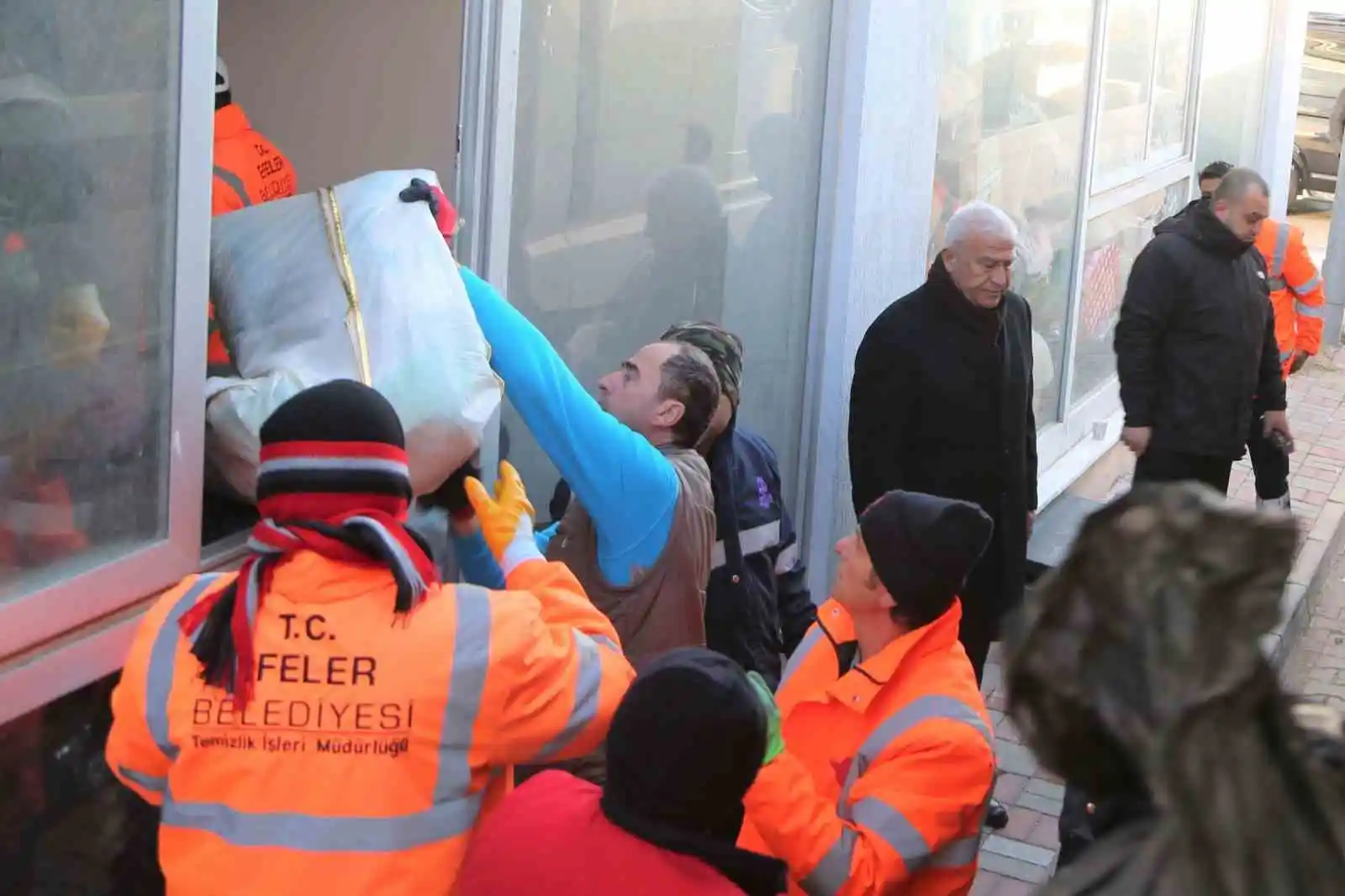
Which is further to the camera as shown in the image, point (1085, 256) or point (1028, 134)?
point (1085, 256)

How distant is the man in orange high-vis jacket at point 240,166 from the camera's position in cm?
371

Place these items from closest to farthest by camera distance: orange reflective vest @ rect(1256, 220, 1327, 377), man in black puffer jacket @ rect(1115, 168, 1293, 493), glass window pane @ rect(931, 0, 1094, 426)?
man in black puffer jacket @ rect(1115, 168, 1293, 493) < glass window pane @ rect(931, 0, 1094, 426) < orange reflective vest @ rect(1256, 220, 1327, 377)

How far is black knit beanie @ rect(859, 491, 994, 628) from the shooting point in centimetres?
314

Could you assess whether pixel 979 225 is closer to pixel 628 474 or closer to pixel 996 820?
pixel 996 820

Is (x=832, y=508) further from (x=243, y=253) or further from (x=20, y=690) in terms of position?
(x=20, y=690)

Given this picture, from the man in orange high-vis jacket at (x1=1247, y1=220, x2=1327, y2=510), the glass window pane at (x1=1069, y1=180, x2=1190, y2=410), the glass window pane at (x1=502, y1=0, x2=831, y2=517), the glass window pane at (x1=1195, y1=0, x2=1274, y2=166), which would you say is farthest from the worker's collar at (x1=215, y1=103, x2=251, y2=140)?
the glass window pane at (x1=1195, y1=0, x2=1274, y2=166)

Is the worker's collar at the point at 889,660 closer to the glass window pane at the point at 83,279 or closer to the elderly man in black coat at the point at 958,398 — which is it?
the glass window pane at the point at 83,279

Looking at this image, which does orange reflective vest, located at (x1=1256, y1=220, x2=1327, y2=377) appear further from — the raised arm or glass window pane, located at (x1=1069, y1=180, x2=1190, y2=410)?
the raised arm

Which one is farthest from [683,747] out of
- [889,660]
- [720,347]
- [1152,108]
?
[1152,108]

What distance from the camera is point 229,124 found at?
12.4ft

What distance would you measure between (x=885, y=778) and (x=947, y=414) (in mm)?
2217

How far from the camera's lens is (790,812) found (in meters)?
2.80

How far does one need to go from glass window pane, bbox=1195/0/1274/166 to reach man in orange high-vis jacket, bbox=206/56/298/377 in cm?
948

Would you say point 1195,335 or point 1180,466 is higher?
point 1195,335
